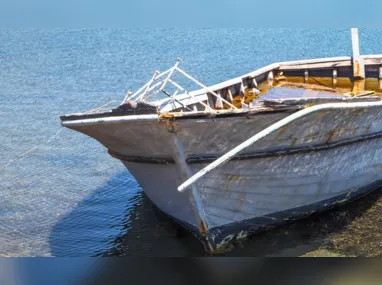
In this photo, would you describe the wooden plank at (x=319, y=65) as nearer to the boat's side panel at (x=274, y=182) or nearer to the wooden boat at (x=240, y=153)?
the wooden boat at (x=240, y=153)

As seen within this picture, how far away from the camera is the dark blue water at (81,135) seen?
403 inches

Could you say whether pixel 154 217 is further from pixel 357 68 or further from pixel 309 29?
pixel 309 29

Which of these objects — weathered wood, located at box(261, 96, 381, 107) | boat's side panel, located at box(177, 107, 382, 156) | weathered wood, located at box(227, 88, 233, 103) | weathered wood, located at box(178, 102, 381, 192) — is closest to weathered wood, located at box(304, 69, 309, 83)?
weathered wood, located at box(227, 88, 233, 103)

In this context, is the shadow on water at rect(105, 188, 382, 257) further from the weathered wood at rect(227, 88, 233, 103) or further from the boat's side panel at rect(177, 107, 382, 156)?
the weathered wood at rect(227, 88, 233, 103)

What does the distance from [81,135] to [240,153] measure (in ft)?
30.8

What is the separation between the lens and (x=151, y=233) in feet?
33.1

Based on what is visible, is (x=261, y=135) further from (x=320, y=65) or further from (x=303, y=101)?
(x=320, y=65)

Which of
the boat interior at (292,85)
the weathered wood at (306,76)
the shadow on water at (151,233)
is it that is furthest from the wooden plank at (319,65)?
the shadow on water at (151,233)

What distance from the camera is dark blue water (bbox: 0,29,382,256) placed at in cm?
1023

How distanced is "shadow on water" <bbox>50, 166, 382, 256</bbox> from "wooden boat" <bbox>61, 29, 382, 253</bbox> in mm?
232

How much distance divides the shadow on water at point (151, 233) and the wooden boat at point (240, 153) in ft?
0.76

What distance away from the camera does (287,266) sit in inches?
192

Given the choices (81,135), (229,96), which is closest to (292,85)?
(229,96)

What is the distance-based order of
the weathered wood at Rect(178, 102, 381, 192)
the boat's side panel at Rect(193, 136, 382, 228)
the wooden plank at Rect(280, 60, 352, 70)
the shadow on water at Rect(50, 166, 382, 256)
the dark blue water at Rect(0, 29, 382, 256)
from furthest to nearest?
the wooden plank at Rect(280, 60, 352, 70), the dark blue water at Rect(0, 29, 382, 256), the shadow on water at Rect(50, 166, 382, 256), the boat's side panel at Rect(193, 136, 382, 228), the weathered wood at Rect(178, 102, 381, 192)
